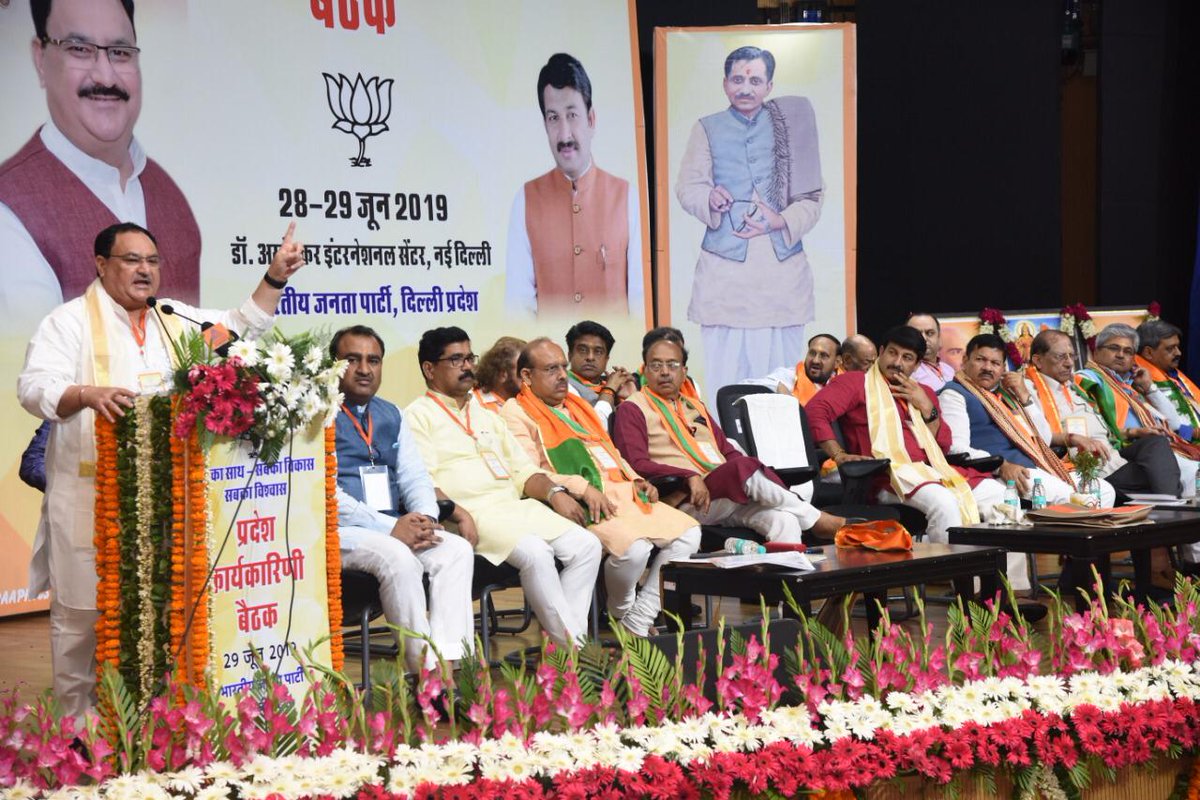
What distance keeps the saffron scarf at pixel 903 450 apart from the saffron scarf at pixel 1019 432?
425 mm

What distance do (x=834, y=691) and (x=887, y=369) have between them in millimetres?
3889

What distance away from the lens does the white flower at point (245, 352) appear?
134 inches

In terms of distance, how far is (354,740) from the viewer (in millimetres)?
2559

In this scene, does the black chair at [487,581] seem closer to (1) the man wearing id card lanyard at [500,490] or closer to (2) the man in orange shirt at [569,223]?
(1) the man wearing id card lanyard at [500,490]

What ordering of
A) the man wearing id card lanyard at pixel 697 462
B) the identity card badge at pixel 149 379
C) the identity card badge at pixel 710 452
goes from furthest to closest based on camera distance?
1. the identity card badge at pixel 710 452
2. the man wearing id card lanyard at pixel 697 462
3. the identity card badge at pixel 149 379

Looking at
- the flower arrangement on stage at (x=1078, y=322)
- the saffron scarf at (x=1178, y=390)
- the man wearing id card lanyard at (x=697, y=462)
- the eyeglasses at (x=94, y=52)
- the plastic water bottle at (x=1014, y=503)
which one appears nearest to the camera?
the man wearing id card lanyard at (x=697, y=462)

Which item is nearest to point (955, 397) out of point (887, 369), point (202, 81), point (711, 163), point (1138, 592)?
point (887, 369)

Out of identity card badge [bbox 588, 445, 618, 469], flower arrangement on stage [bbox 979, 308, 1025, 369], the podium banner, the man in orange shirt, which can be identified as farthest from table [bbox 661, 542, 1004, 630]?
flower arrangement on stage [bbox 979, 308, 1025, 369]

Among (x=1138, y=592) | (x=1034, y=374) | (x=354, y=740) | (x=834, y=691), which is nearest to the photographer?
(x=354, y=740)

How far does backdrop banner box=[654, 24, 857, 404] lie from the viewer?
8.61 m

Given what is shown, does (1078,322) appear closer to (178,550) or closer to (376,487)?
(376,487)

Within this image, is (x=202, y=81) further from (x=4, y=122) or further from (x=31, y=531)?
(x=31, y=531)

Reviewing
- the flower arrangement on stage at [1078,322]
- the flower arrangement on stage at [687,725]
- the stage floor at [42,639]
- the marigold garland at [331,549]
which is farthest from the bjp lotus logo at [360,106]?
the flower arrangement on stage at [687,725]

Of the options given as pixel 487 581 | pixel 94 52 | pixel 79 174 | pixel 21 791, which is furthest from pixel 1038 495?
pixel 21 791
